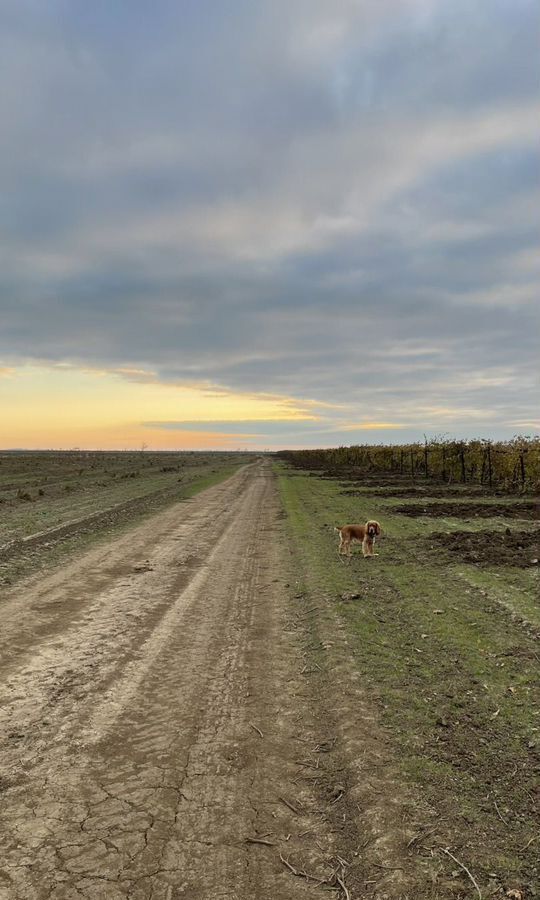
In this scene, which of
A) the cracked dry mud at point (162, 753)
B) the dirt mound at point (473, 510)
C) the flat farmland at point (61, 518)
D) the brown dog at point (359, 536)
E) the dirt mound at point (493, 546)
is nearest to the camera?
the cracked dry mud at point (162, 753)

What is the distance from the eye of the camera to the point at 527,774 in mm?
4109

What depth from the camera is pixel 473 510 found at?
2070cm

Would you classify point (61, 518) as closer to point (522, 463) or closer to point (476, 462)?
point (522, 463)

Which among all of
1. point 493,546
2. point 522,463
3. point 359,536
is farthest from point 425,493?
point 359,536

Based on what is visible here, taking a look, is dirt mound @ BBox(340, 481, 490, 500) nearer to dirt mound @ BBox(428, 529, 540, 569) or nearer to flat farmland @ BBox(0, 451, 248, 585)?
flat farmland @ BBox(0, 451, 248, 585)

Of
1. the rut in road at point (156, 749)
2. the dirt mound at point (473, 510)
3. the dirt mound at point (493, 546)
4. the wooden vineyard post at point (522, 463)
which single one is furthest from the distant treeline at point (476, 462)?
the rut in road at point (156, 749)

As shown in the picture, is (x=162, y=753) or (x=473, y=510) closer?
(x=162, y=753)

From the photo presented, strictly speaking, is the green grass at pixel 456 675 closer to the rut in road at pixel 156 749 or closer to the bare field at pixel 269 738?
the bare field at pixel 269 738

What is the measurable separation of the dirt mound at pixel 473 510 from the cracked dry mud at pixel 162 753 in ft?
41.2

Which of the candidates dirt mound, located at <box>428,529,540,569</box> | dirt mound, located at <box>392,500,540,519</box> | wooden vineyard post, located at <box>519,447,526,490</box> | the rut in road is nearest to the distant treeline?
wooden vineyard post, located at <box>519,447,526,490</box>

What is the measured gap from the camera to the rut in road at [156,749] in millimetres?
3096

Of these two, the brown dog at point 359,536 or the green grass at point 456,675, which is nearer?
the green grass at point 456,675

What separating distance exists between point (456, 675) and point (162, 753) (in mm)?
3428

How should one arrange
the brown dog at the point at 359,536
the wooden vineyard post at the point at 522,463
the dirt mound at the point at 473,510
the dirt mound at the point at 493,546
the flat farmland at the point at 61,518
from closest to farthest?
1. the dirt mound at the point at 493,546
2. the brown dog at the point at 359,536
3. the flat farmland at the point at 61,518
4. the dirt mound at the point at 473,510
5. the wooden vineyard post at the point at 522,463
